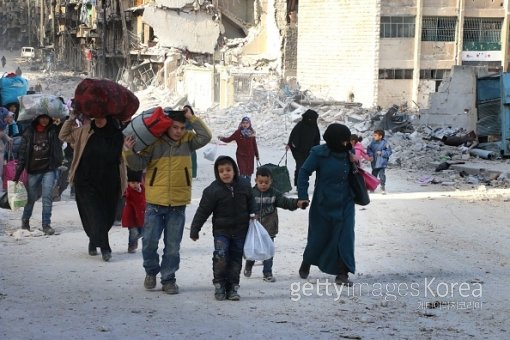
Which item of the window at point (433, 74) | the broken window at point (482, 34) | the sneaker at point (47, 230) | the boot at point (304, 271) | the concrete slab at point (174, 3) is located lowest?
the sneaker at point (47, 230)

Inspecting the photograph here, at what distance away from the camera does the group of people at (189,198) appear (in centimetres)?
661

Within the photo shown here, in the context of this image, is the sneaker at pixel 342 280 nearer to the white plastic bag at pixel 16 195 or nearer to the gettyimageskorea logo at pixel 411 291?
the gettyimageskorea logo at pixel 411 291

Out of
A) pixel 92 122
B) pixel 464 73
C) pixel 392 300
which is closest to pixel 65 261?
pixel 92 122

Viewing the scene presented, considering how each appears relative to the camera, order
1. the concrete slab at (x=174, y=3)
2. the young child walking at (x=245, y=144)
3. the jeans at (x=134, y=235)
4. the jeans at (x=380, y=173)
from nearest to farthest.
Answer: the jeans at (x=134, y=235), the young child walking at (x=245, y=144), the jeans at (x=380, y=173), the concrete slab at (x=174, y=3)

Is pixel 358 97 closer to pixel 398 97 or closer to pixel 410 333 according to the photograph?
pixel 398 97

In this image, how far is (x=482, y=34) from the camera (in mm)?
40719

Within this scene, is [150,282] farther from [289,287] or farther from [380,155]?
[380,155]

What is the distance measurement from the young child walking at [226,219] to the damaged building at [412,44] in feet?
109

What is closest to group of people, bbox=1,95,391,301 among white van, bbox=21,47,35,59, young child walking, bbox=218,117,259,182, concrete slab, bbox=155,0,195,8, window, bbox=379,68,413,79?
young child walking, bbox=218,117,259,182

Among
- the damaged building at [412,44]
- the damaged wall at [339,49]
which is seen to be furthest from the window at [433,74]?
the damaged wall at [339,49]

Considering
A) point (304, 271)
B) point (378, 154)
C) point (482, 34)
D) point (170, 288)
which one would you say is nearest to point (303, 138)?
point (378, 154)

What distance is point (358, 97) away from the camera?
133 feet

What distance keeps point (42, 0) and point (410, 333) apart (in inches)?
3872

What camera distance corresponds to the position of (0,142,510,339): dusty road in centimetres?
571
